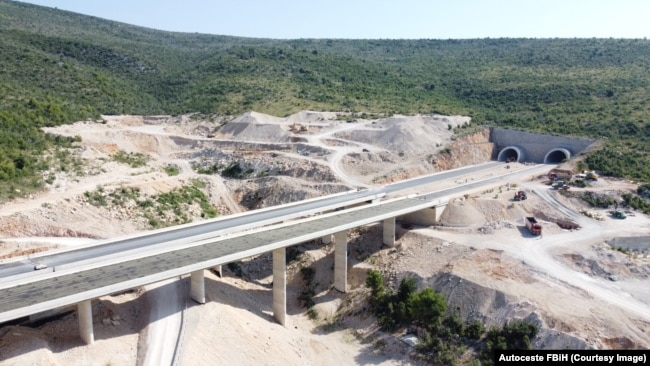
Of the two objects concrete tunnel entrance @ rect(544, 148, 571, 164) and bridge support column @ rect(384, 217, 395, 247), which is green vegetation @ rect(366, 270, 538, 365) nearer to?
bridge support column @ rect(384, 217, 395, 247)

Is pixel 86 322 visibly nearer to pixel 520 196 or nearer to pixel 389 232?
pixel 389 232

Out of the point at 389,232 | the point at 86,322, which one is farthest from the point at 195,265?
the point at 389,232

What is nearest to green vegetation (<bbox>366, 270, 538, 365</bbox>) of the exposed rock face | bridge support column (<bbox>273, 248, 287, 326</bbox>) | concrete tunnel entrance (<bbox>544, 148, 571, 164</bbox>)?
the exposed rock face

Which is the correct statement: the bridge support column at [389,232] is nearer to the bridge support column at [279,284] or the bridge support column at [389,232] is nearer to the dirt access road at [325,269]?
the dirt access road at [325,269]

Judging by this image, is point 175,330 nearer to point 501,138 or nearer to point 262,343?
point 262,343

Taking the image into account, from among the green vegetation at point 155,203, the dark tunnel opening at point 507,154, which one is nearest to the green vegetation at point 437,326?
the green vegetation at point 155,203

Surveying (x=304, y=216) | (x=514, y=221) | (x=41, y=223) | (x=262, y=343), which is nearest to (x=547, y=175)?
(x=514, y=221)

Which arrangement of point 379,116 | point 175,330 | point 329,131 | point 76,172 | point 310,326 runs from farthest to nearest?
point 379,116 → point 329,131 → point 76,172 → point 310,326 → point 175,330
